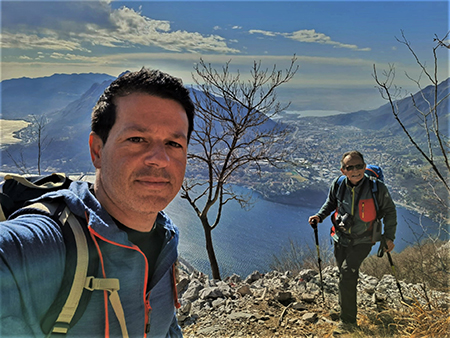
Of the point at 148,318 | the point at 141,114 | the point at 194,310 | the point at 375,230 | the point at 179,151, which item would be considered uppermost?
the point at 141,114

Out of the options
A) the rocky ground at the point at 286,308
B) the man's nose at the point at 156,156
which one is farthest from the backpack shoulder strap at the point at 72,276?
the rocky ground at the point at 286,308

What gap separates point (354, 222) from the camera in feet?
13.0

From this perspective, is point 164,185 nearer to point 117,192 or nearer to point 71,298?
point 117,192

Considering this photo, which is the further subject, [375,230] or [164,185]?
[375,230]

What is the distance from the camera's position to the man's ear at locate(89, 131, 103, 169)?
3.79ft

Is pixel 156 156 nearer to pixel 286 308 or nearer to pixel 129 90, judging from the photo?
pixel 129 90

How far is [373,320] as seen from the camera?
4.60 metres

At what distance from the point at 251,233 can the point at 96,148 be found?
37211 mm

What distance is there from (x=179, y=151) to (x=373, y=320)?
4.98 m

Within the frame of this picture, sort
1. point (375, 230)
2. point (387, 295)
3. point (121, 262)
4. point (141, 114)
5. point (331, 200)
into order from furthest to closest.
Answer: point (387, 295), point (331, 200), point (375, 230), point (141, 114), point (121, 262)

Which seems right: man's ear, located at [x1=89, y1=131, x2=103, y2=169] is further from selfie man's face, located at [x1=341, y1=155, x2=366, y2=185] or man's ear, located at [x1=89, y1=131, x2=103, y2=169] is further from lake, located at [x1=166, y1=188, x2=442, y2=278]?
lake, located at [x1=166, y1=188, x2=442, y2=278]

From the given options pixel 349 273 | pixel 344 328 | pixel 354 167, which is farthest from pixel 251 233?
pixel 354 167

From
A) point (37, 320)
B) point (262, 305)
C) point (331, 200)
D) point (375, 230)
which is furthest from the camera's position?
point (262, 305)

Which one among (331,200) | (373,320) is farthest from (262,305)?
(331,200)
